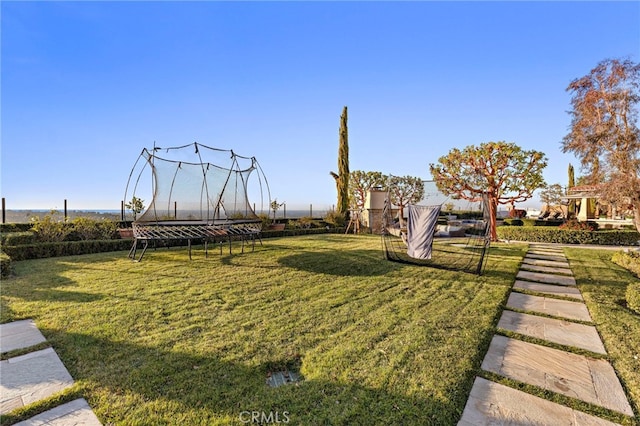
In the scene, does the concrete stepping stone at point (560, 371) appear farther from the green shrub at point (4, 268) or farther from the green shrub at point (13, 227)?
the green shrub at point (13, 227)

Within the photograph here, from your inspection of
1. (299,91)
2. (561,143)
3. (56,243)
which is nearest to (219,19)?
(299,91)

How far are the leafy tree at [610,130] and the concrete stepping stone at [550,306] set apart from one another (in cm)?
573

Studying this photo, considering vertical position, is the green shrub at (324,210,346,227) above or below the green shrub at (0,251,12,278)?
above

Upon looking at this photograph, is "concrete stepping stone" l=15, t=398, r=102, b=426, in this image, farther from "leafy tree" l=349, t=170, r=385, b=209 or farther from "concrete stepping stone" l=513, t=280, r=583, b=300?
"leafy tree" l=349, t=170, r=385, b=209

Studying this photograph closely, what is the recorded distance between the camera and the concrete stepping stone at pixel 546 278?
5.03 metres

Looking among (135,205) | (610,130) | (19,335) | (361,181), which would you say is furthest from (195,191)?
(361,181)

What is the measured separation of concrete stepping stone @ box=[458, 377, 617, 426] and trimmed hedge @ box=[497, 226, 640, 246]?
492 inches

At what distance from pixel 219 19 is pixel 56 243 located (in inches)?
265

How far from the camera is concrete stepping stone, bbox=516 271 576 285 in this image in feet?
16.5

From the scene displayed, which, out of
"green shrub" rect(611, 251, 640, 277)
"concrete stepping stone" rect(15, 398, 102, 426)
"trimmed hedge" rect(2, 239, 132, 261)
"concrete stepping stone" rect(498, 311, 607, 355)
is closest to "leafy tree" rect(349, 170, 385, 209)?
"green shrub" rect(611, 251, 640, 277)

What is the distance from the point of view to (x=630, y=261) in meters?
6.13

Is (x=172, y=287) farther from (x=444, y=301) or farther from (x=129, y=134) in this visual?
(x=129, y=134)

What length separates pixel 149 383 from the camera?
74.4 inches

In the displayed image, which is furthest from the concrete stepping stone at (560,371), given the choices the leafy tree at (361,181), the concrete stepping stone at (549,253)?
the leafy tree at (361,181)
